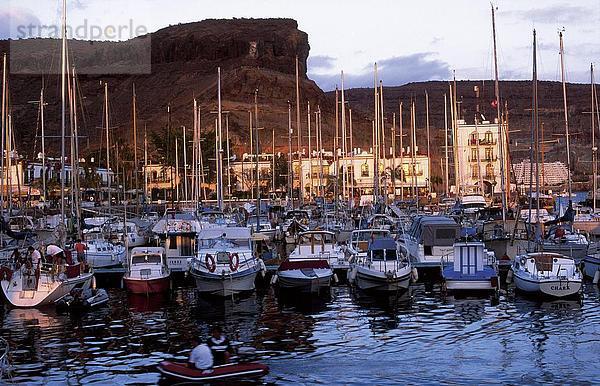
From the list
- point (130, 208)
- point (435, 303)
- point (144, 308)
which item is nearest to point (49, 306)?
point (144, 308)

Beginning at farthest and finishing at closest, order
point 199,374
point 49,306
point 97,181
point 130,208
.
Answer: point 97,181, point 130,208, point 49,306, point 199,374

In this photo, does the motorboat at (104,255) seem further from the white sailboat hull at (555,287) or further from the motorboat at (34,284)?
the white sailboat hull at (555,287)

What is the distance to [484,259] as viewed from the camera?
43531mm

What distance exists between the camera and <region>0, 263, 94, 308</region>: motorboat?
38.8 m

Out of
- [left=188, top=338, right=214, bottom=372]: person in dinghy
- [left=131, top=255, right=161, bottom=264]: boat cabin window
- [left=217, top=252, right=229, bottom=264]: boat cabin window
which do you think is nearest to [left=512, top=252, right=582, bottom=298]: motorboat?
[left=217, top=252, right=229, bottom=264]: boat cabin window

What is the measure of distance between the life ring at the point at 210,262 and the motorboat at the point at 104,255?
8.26 m

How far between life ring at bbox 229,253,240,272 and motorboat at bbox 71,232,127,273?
9248 mm

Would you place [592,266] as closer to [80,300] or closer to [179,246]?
[179,246]

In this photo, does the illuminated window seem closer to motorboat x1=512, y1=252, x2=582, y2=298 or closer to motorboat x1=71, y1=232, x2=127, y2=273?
motorboat x1=71, y1=232, x2=127, y2=273

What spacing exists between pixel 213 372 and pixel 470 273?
777 inches

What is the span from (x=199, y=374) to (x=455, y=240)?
2527 cm

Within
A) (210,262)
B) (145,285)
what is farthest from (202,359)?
(145,285)

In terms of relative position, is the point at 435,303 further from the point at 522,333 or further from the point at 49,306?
the point at 49,306

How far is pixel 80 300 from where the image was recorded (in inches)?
1508
